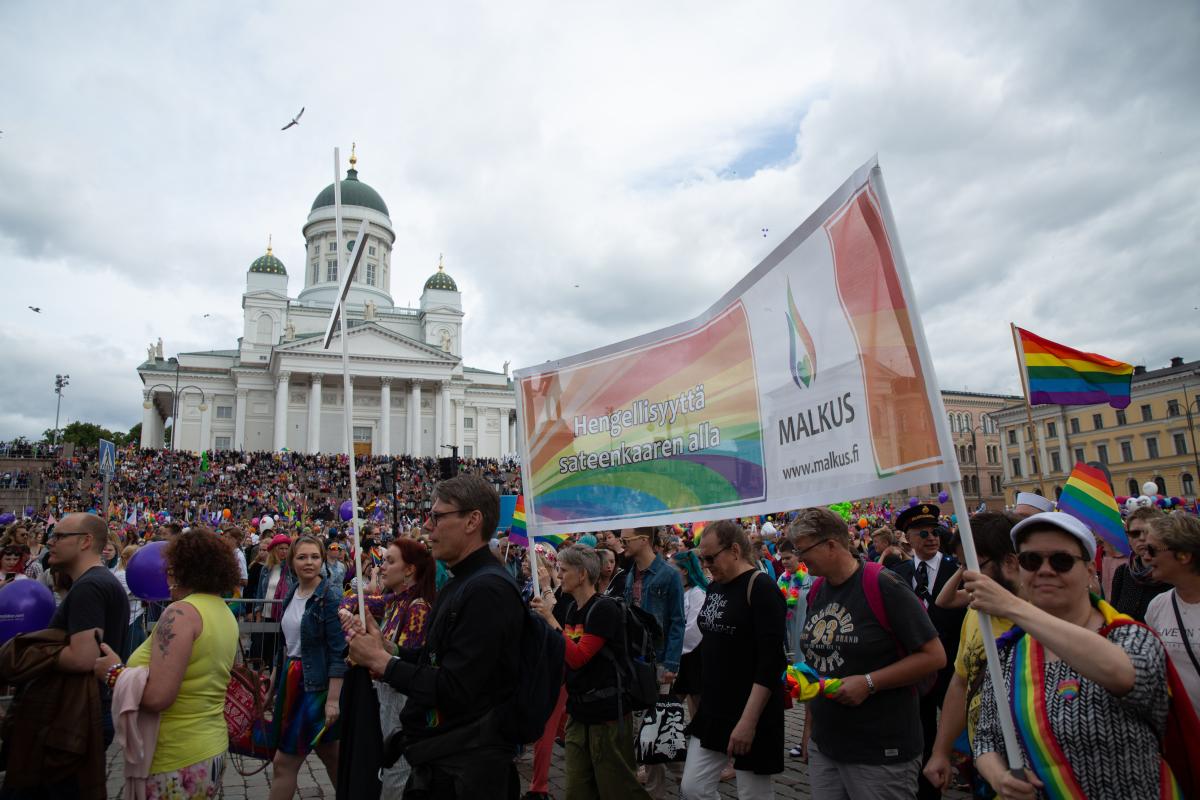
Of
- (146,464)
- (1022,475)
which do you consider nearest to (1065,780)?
(146,464)

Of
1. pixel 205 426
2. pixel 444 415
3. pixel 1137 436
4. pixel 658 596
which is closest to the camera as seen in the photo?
pixel 658 596

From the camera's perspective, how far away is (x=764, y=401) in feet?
10.9

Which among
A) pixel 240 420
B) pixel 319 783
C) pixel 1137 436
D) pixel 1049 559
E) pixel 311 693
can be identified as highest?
pixel 240 420

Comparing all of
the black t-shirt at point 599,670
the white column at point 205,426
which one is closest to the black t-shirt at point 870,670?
the black t-shirt at point 599,670

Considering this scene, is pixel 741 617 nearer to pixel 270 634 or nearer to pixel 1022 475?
pixel 270 634

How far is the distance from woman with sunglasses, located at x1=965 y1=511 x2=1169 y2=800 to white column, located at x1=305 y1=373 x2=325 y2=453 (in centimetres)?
6482

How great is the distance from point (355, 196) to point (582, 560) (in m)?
80.5

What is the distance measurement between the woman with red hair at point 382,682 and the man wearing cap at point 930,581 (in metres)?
3.11

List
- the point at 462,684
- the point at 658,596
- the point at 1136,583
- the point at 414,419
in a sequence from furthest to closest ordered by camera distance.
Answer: the point at 414,419, the point at 658,596, the point at 1136,583, the point at 462,684

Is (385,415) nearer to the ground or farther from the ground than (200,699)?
farther from the ground

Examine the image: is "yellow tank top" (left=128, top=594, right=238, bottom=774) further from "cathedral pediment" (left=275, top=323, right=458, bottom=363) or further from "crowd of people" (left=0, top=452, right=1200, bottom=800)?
"cathedral pediment" (left=275, top=323, right=458, bottom=363)

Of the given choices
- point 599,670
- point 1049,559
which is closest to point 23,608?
point 599,670

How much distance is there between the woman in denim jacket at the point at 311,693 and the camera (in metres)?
4.64

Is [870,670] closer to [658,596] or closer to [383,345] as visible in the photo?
[658,596]
